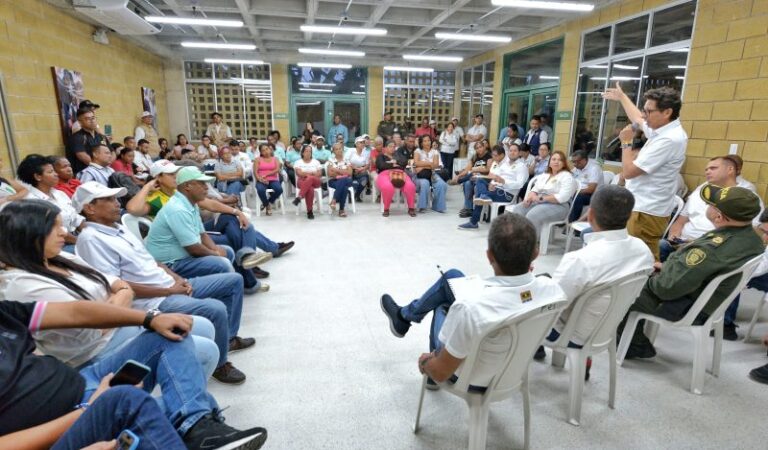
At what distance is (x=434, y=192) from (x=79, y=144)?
462 centimetres

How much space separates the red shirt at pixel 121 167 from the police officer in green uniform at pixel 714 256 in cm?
548

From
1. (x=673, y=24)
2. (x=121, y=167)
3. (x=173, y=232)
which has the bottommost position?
(x=173, y=232)

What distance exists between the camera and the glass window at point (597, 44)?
5.62m

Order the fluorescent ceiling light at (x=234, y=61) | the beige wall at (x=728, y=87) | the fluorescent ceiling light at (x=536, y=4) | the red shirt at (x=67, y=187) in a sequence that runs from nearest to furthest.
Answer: the red shirt at (x=67, y=187) → the beige wall at (x=728, y=87) → the fluorescent ceiling light at (x=536, y=4) → the fluorescent ceiling light at (x=234, y=61)

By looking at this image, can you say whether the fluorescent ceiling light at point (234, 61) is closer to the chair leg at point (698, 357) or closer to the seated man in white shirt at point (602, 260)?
the seated man in white shirt at point (602, 260)

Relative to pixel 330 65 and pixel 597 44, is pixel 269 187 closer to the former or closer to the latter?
pixel 330 65

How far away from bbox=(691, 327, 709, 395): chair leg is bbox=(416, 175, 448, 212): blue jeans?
4297 millimetres

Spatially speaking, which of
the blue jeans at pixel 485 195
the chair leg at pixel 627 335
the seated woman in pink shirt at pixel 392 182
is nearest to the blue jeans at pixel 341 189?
the seated woman in pink shirt at pixel 392 182

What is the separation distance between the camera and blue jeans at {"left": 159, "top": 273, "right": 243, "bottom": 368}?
5.99 feet

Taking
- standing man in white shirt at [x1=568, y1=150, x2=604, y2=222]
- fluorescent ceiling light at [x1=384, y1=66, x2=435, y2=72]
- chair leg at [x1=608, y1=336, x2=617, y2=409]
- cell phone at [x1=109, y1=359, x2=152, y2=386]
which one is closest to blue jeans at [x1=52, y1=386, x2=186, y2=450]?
cell phone at [x1=109, y1=359, x2=152, y2=386]

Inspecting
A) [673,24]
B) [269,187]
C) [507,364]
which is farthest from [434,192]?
[507,364]

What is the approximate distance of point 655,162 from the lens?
2393mm

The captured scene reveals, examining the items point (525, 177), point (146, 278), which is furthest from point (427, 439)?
point (525, 177)

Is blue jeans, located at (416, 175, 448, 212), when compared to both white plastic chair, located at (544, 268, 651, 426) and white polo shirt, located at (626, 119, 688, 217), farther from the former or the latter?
white plastic chair, located at (544, 268, 651, 426)
